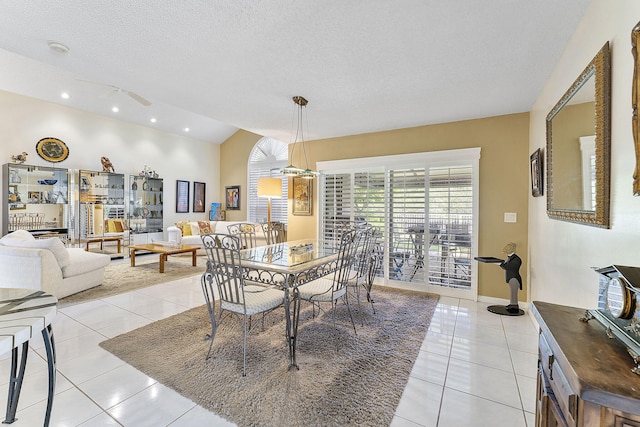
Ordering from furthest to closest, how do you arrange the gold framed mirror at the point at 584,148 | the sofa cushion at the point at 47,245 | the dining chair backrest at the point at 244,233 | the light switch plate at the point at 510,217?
1. the dining chair backrest at the point at 244,233
2. the light switch plate at the point at 510,217
3. the sofa cushion at the point at 47,245
4. the gold framed mirror at the point at 584,148

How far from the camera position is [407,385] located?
2045 millimetres

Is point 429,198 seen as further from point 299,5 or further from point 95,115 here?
point 95,115

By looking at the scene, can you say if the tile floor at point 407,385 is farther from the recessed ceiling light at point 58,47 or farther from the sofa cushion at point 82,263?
the recessed ceiling light at point 58,47

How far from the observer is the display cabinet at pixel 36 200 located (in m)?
5.21

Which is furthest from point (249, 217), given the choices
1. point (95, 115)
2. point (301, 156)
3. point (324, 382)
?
point (324, 382)

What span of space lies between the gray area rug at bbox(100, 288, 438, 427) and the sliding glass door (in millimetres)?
974

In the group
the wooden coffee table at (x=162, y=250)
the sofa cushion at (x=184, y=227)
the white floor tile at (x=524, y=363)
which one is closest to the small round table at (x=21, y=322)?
the white floor tile at (x=524, y=363)

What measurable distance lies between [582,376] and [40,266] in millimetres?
4864

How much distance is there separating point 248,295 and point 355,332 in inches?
45.0

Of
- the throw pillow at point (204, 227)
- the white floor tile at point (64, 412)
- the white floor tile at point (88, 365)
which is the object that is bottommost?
the white floor tile at point (64, 412)

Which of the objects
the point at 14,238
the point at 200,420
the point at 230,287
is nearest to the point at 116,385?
the point at 200,420

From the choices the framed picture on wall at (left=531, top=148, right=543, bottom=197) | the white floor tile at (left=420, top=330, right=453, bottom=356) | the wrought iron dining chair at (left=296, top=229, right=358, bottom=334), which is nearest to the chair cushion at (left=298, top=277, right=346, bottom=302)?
the wrought iron dining chair at (left=296, top=229, right=358, bottom=334)

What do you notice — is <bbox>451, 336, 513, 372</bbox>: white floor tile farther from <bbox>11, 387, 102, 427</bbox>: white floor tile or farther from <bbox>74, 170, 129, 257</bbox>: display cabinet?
<bbox>74, 170, 129, 257</bbox>: display cabinet

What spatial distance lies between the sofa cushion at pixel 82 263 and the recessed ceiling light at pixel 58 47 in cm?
276
